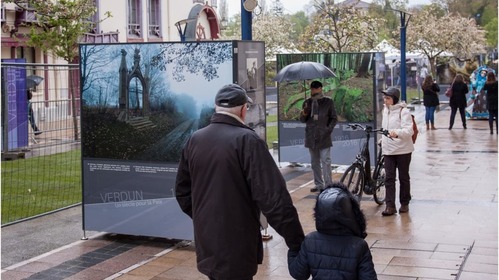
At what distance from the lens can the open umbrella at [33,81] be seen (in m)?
11.4

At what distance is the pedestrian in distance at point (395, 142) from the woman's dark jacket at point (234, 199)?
16.9ft

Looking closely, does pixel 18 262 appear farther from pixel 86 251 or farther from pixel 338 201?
pixel 338 201

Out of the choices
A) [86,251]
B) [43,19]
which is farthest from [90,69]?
[43,19]

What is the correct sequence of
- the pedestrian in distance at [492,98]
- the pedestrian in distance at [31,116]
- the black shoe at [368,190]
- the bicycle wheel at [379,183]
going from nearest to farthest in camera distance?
the black shoe at [368,190] → the bicycle wheel at [379,183] → the pedestrian in distance at [31,116] → the pedestrian in distance at [492,98]

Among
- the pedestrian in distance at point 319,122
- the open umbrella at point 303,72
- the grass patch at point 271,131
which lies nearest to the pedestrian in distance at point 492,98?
the grass patch at point 271,131

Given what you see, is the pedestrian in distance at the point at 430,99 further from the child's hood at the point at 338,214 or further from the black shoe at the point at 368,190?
the child's hood at the point at 338,214

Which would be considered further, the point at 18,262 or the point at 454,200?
the point at 454,200

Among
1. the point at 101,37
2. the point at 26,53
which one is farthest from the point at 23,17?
the point at 101,37

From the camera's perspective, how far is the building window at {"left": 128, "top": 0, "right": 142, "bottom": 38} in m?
37.1

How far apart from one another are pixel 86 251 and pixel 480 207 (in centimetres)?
521

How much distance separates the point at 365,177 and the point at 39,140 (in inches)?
185

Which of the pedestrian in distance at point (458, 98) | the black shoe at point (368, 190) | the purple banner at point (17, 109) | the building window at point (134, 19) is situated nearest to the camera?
the black shoe at point (368, 190)

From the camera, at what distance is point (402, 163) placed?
31.8ft

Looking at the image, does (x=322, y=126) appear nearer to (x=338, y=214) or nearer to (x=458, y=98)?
(x=338, y=214)
